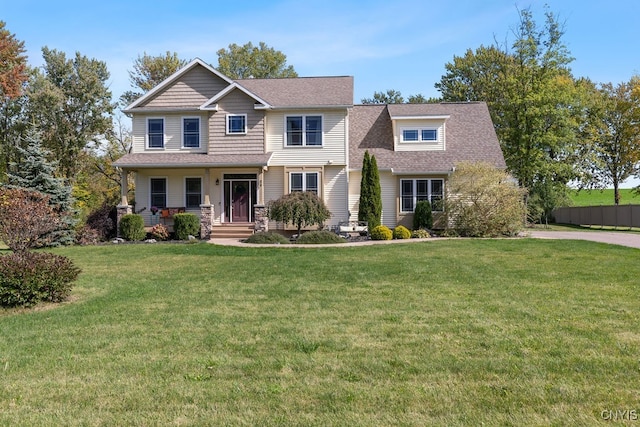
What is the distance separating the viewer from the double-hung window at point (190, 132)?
21312mm

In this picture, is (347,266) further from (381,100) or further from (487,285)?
(381,100)

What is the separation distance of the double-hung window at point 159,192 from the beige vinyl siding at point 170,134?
1.46m

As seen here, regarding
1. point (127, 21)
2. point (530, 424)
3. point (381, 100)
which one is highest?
point (381, 100)

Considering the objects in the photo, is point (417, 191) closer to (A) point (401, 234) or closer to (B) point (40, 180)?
(A) point (401, 234)

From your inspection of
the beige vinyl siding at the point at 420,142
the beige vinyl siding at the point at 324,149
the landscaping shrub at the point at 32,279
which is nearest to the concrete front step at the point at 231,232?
the beige vinyl siding at the point at 324,149

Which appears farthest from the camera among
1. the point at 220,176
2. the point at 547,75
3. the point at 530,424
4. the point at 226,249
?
the point at 547,75

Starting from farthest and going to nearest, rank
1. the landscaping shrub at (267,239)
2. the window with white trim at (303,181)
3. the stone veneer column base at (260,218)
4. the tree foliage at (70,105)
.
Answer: the tree foliage at (70,105) < the window with white trim at (303,181) < the stone veneer column base at (260,218) < the landscaping shrub at (267,239)

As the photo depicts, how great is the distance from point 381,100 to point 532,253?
4623 centimetres

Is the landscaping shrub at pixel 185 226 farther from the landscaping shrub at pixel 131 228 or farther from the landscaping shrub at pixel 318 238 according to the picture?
the landscaping shrub at pixel 318 238

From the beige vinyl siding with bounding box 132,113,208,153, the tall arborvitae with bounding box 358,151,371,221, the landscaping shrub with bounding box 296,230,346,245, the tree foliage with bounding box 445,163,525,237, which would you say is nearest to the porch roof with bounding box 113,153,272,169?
the beige vinyl siding with bounding box 132,113,208,153

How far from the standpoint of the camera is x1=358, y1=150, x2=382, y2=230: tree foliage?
2006 centimetres

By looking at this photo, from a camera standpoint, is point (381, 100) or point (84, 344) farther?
point (381, 100)

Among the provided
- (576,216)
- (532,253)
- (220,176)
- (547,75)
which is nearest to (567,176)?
(576,216)

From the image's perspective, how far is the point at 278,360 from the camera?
4762 mm
